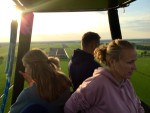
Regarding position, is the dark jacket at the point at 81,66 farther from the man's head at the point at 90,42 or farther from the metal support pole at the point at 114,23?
the metal support pole at the point at 114,23

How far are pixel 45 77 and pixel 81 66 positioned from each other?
3.02ft

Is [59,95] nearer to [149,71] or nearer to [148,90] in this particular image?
[148,90]

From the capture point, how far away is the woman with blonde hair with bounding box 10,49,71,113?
2213mm

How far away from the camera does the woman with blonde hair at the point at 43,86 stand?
2213 mm


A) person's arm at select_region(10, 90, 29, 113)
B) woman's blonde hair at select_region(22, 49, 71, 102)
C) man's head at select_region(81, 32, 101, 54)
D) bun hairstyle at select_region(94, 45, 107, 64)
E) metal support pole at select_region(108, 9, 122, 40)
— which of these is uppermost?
metal support pole at select_region(108, 9, 122, 40)

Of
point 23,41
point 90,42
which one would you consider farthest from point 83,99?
point 90,42

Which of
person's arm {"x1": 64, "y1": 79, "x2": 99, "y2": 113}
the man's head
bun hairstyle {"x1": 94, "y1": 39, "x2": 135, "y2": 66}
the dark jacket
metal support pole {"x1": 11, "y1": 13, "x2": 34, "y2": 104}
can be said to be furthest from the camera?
the man's head

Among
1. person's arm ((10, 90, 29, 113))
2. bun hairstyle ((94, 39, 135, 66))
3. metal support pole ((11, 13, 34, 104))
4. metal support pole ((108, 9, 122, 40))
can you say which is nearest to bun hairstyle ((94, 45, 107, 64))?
bun hairstyle ((94, 39, 135, 66))

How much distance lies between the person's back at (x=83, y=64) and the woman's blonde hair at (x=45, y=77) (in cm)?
75

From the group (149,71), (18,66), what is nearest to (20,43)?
(18,66)

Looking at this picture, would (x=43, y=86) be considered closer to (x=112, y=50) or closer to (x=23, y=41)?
(x=112, y=50)

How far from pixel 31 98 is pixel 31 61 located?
0.93ft

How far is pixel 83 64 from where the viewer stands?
3168 millimetres

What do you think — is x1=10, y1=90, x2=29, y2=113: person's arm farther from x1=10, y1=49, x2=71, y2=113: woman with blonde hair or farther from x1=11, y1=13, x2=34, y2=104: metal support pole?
x1=11, y1=13, x2=34, y2=104: metal support pole
